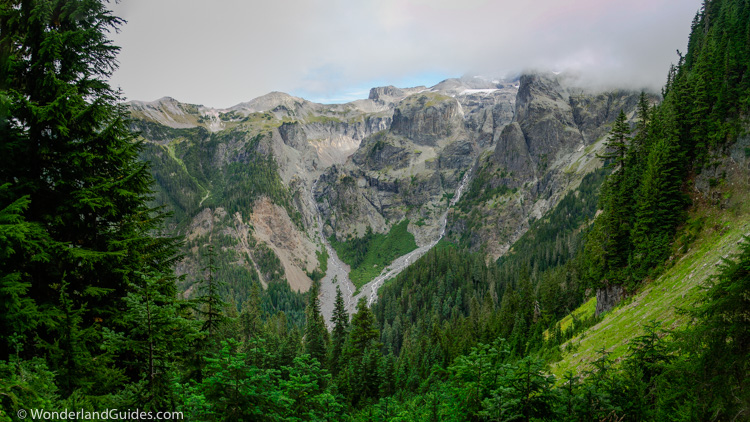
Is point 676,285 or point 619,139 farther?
point 619,139

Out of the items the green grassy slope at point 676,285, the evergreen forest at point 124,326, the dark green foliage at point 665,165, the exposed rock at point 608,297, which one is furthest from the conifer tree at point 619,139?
the evergreen forest at point 124,326

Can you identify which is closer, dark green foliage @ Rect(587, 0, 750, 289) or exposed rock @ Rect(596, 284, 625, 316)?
dark green foliage @ Rect(587, 0, 750, 289)

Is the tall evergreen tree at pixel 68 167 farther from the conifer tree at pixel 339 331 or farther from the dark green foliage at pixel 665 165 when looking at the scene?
the conifer tree at pixel 339 331

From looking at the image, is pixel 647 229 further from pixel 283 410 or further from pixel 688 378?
pixel 283 410

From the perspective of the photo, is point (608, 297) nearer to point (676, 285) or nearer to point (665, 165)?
point (676, 285)

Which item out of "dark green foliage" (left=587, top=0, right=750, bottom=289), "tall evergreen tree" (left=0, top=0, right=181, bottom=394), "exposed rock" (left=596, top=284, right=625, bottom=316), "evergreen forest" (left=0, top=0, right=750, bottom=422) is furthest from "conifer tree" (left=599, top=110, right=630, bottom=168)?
"tall evergreen tree" (left=0, top=0, right=181, bottom=394)

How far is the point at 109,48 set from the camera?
472 inches

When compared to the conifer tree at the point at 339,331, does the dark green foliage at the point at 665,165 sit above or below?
above

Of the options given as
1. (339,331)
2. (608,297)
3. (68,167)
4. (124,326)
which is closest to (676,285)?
(608,297)

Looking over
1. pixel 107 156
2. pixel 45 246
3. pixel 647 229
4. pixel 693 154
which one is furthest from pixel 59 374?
pixel 693 154

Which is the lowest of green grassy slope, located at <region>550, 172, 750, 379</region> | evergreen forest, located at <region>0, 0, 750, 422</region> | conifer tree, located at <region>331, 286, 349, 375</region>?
conifer tree, located at <region>331, 286, 349, 375</region>

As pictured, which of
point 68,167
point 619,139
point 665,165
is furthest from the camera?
point 619,139

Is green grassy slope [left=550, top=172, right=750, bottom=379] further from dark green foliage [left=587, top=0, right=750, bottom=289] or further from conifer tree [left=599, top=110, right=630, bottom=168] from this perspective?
conifer tree [left=599, top=110, right=630, bottom=168]

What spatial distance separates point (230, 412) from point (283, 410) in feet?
5.03
